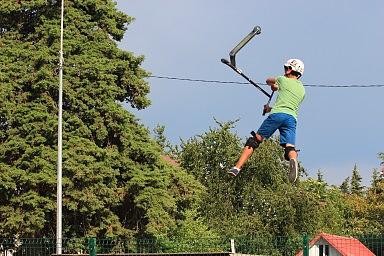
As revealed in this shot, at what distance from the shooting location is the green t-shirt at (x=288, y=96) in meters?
11.2

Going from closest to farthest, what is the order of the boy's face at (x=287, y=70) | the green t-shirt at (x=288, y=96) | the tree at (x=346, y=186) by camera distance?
the green t-shirt at (x=288, y=96)
the boy's face at (x=287, y=70)
the tree at (x=346, y=186)

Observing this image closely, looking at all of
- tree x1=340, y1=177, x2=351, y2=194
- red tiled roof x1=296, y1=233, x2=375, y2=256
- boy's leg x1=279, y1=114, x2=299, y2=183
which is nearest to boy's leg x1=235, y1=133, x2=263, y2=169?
boy's leg x1=279, y1=114, x2=299, y2=183

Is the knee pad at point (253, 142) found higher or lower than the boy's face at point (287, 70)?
lower

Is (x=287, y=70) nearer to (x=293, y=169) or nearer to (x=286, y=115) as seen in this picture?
(x=286, y=115)

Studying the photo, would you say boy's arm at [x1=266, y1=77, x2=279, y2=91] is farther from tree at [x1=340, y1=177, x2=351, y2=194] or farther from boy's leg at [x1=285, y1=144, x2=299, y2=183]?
tree at [x1=340, y1=177, x2=351, y2=194]

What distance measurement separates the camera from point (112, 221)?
30047mm

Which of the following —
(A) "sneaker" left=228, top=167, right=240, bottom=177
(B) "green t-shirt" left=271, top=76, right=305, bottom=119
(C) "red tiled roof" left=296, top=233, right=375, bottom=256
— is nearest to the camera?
(A) "sneaker" left=228, top=167, right=240, bottom=177

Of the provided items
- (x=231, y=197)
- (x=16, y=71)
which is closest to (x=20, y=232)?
(x=16, y=71)

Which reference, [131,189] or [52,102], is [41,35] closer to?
[52,102]

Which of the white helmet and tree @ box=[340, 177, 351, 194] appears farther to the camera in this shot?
tree @ box=[340, 177, 351, 194]

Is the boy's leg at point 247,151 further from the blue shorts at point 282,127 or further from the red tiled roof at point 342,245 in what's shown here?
the red tiled roof at point 342,245

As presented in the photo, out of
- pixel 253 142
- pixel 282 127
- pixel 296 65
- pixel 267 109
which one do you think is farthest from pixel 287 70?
pixel 253 142

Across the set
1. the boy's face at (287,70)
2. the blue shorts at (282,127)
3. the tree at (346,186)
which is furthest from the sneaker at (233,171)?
the tree at (346,186)

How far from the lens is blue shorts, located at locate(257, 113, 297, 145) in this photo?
1122 cm
